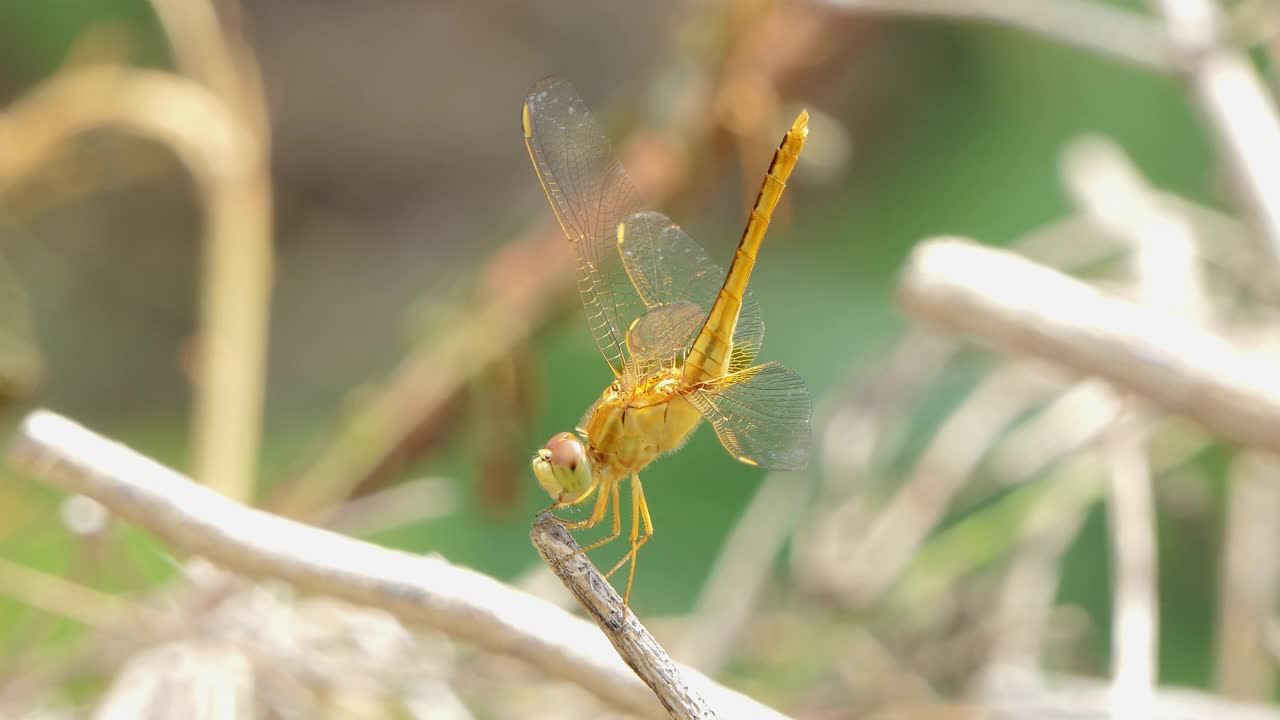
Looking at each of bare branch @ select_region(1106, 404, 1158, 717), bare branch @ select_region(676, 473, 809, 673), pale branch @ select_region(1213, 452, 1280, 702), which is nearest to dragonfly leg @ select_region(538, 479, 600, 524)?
bare branch @ select_region(1106, 404, 1158, 717)

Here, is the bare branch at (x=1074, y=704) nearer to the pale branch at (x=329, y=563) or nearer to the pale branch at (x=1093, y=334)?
the pale branch at (x=1093, y=334)

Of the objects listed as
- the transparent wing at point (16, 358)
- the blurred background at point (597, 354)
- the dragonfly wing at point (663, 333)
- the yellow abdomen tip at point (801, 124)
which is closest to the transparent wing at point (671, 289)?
the dragonfly wing at point (663, 333)

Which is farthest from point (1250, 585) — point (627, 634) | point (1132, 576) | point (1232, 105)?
point (627, 634)

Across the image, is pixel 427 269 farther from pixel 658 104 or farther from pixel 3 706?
pixel 3 706

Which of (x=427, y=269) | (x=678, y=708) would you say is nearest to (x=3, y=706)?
(x=678, y=708)

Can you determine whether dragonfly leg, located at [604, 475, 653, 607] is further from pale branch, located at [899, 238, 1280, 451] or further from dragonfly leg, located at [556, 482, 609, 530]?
pale branch, located at [899, 238, 1280, 451]
